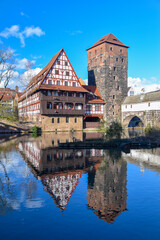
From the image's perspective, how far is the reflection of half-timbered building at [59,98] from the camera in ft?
131

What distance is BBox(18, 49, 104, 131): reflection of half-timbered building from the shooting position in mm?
39875

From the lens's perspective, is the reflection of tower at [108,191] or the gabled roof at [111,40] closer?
the reflection of tower at [108,191]

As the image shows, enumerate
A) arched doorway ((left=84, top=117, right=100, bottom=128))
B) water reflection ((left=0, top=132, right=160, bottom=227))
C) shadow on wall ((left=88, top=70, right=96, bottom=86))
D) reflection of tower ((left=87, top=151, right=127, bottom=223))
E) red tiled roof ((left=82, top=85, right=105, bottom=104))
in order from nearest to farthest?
reflection of tower ((left=87, top=151, right=127, bottom=223)), water reflection ((left=0, top=132, right=160, bottom=227)), arched doorway ((left=84, top=117, right=100, bottom=128)), red tiled roof ((left=82, top=85, right=105, bottom=104)), shadow on wall ((left=88, top=70, right=96, bottom=86))

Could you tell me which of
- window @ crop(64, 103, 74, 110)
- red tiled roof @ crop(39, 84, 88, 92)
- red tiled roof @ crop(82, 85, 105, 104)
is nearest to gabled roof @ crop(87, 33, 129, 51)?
red tiled roof @ crop(82, 85, 105, 104)

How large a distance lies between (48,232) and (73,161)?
28.2ft

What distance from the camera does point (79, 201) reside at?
762 centimetres

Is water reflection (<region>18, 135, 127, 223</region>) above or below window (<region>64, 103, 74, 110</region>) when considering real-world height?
below

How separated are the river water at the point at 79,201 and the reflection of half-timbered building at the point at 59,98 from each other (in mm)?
27815

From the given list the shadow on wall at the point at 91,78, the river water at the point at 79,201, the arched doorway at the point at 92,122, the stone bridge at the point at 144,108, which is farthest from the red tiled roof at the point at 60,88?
the river water at the point at 79,201

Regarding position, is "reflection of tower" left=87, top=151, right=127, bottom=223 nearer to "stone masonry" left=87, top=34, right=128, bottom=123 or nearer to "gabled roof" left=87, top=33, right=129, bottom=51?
"stone masonry" left=87, top=34, right=128, bottom=123

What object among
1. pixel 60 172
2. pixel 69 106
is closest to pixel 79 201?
pixel 60 172

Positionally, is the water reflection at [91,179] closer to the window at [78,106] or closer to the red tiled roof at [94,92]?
the window at [78,106]

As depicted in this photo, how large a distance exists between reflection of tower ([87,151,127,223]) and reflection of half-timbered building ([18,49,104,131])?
1138 inches

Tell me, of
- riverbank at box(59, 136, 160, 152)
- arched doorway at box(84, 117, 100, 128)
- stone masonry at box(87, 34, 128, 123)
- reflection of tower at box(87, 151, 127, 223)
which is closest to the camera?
reflection of tower at box(87, 151, 127, 223)
